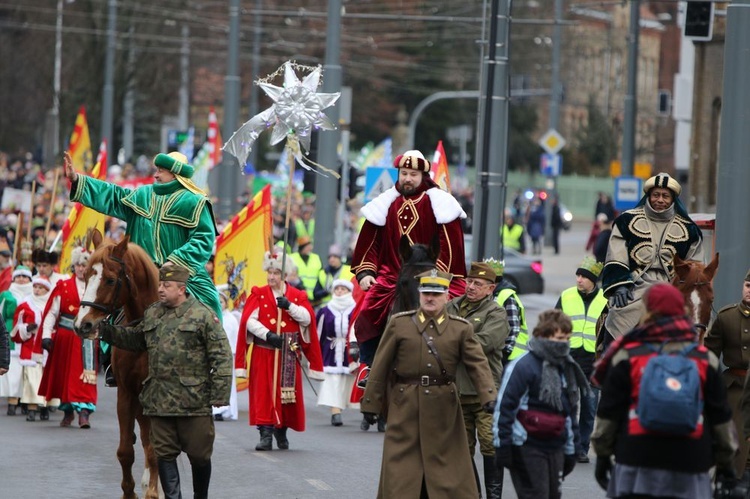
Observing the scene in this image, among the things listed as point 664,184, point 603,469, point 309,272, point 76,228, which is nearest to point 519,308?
point 664,184

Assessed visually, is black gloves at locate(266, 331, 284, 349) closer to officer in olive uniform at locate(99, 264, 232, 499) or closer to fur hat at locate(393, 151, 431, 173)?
fur hat at locate(393, 151, 431, 173)

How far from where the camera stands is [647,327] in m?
8.08

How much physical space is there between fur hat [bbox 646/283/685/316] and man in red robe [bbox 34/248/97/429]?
9292 mm

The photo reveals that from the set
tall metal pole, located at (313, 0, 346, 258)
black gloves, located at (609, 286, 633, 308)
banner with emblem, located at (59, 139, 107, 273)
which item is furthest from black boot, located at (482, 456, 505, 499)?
tall metal pole, located at (313, 0, 346, 258)

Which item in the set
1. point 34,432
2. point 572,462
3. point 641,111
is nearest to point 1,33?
point 641,111

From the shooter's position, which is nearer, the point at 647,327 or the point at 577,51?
the point at 647,327

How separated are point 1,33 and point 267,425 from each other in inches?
1882

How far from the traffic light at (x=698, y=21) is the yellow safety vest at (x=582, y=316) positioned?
3.42m

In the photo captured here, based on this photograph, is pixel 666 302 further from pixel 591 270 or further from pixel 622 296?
pixel 591 270

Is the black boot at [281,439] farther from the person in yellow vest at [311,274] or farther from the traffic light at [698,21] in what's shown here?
the person in yellow vest at [311,274]

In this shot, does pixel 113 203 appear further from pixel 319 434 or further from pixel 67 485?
pixel 319 434

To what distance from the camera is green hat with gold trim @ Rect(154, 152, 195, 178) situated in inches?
480

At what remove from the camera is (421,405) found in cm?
1031

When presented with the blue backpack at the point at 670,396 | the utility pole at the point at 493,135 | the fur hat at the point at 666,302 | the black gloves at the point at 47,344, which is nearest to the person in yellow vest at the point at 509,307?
the fur hat at the point at 666,302
